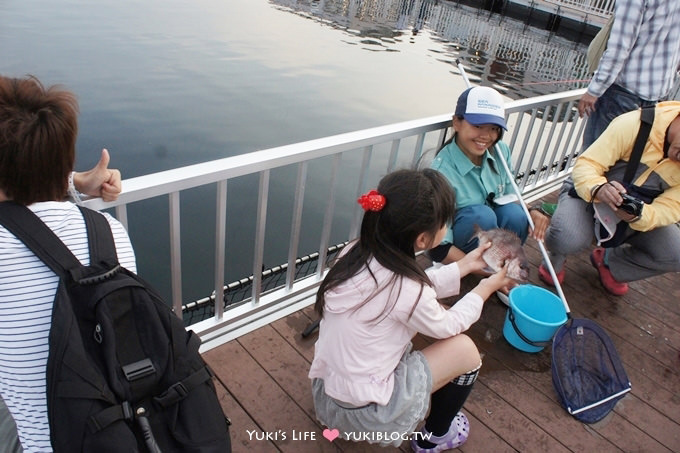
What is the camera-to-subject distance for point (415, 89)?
12.6 meters

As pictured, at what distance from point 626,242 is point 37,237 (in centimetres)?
258

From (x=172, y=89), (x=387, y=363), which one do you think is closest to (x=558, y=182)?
(x=387, y=363)

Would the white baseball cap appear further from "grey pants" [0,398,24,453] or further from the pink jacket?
"grey pants" [0,398,24,453]

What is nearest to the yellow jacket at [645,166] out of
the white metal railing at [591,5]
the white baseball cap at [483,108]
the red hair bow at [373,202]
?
the white baseball cap at [483,108]

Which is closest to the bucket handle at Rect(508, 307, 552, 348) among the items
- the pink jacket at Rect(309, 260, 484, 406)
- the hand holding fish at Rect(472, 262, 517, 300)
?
the hand holding fish at Rect(472, 262, 517, 300)

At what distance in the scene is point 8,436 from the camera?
111 centimetres

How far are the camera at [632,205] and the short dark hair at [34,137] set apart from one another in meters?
2.18

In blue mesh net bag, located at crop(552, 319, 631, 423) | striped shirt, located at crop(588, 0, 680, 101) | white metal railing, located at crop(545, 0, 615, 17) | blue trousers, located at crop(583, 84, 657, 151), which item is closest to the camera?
blue mesh net bag, located at crop(552, 319, 631, 423)

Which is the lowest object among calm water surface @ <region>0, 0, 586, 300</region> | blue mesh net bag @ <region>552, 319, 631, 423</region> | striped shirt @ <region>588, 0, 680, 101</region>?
calm water surface @ <region>0, 0, 586, 300</region>

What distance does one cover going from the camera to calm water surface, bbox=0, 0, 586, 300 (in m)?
7.80

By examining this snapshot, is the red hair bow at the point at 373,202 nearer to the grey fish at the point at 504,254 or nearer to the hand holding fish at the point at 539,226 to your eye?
the grey fish at the point at 504,254

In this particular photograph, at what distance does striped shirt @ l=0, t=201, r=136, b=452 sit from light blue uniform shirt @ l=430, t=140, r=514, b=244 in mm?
Result: 1589

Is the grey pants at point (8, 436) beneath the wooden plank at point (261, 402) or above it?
above

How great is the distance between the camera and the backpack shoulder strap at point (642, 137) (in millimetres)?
2172
